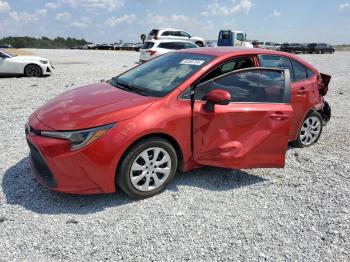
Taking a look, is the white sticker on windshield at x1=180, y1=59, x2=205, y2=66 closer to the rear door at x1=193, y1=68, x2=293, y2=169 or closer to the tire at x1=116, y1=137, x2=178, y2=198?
the rear door at x1=193, y1=68, x2=293, y2=169

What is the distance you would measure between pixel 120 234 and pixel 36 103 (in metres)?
6.06

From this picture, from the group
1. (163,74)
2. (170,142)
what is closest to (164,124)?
(170,142)

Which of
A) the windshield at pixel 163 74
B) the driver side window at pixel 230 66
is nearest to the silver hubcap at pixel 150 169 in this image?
the windshield at pixel 163 74

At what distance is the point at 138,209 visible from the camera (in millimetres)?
3482

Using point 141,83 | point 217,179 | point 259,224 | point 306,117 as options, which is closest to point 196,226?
point 259,224

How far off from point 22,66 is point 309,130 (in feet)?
36.7

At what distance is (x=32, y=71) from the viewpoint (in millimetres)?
13008

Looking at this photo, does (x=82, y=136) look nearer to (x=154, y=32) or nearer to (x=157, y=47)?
(x=157, y=47)

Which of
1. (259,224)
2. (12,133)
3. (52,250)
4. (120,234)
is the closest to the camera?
(52,250)

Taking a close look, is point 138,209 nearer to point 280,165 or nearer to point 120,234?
point 120,234

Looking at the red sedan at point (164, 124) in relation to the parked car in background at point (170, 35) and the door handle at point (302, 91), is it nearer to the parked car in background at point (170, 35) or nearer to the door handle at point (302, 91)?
the door handle at point (302, 91)

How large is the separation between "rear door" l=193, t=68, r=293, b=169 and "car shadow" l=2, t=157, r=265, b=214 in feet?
1.10

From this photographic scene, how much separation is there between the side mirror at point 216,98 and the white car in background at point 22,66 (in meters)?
11.1

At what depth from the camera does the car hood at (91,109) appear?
130 inches
